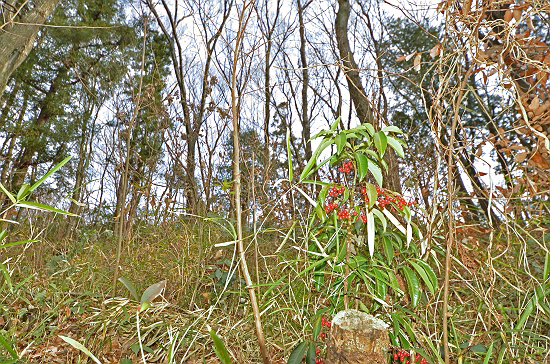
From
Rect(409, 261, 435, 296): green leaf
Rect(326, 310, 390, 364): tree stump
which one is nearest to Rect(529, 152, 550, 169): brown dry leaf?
Rect(409, 261, 435, 296): green leaf

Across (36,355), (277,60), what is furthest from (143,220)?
(277,60)

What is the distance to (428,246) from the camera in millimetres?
1377

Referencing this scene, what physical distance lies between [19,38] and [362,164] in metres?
3.75

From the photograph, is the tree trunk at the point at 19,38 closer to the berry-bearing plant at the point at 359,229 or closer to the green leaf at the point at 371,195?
the berry-bearing plant at the point at 359,229

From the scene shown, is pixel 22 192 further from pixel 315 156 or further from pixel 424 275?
pixel 424 275

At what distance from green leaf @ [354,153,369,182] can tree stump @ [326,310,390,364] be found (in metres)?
0.44

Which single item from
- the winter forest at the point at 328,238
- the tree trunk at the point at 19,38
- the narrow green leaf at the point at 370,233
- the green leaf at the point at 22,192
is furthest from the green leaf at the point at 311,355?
the tree trunk at the point at 19,38

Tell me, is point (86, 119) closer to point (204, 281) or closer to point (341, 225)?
point (204, 281)

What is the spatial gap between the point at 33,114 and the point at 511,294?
30.4 feet

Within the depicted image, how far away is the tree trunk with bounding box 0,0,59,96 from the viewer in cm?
357

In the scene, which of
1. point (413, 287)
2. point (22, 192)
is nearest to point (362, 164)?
point (413, 287)

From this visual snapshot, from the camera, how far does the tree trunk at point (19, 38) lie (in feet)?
11.7

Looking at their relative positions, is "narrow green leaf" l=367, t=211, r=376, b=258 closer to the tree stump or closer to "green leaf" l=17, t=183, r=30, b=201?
the tree stump

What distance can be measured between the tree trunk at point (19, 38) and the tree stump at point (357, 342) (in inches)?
152
